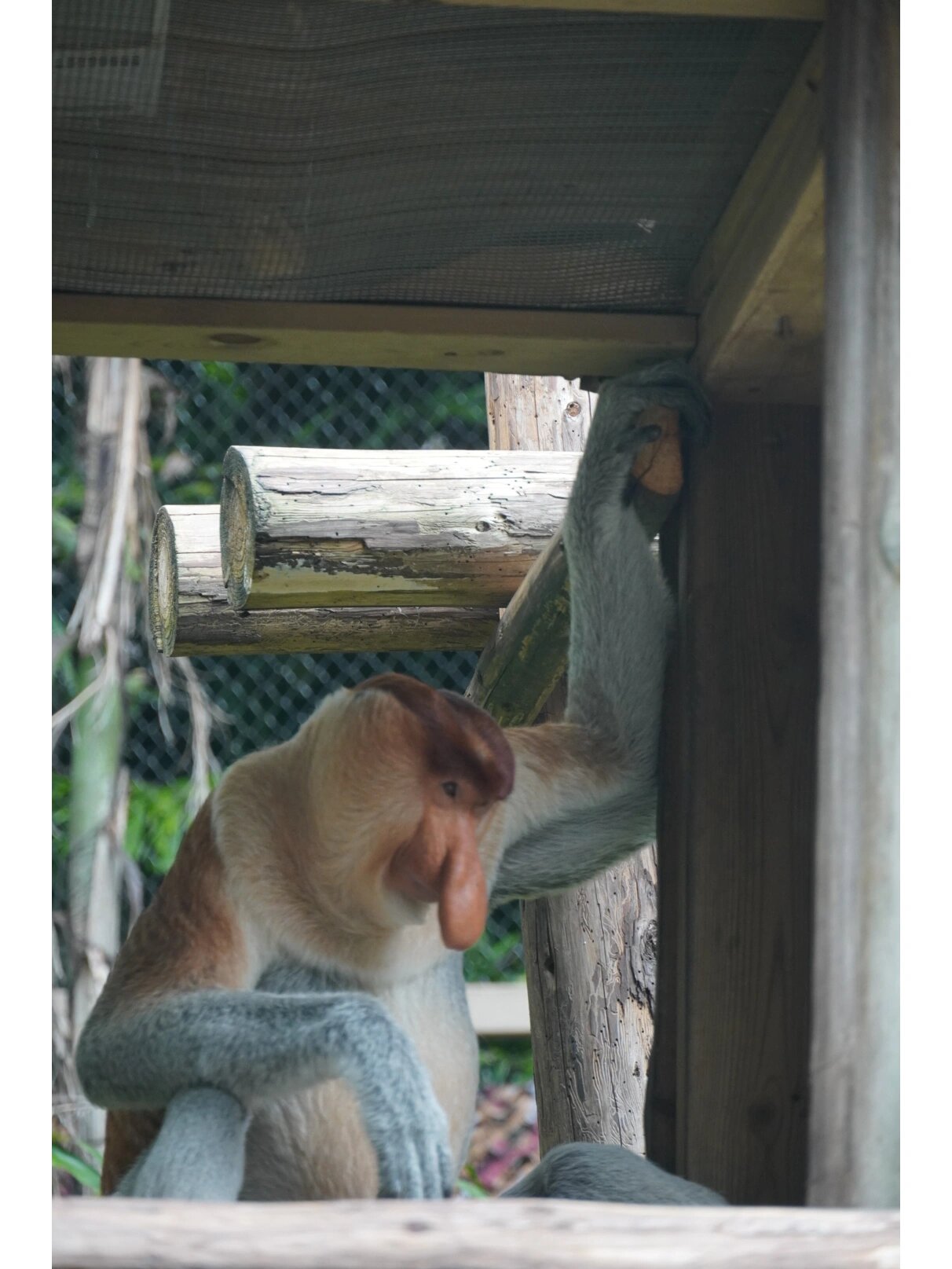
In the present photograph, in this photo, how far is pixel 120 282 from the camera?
234cm

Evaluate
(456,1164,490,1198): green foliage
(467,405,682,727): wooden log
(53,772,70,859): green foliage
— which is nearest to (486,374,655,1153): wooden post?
(467,405,682,727): wooden log

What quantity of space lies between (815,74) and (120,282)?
3.38 ft

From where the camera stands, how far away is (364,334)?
238 centimetres

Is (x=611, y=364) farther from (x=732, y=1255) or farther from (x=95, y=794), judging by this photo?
(x=95, y=794)

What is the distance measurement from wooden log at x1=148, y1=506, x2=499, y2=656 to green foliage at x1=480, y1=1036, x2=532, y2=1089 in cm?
365

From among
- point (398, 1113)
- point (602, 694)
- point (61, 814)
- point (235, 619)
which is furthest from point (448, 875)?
point (61, 814)

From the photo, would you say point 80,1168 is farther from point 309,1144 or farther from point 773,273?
point 773,273

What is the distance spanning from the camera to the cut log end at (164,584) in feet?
11.7

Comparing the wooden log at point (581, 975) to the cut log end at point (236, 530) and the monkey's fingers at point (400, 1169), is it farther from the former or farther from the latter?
the monkey's fingers at point (400, 1169)

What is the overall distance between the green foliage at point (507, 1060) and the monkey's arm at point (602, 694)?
15.1 ft

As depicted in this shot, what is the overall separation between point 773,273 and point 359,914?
3.41 ft

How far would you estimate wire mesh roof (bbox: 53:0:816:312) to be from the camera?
196 centimetres

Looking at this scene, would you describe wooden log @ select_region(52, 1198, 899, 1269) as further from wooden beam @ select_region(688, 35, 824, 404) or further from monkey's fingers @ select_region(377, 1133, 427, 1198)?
wooden beam @ select_region(688, 35, 824, 404)
